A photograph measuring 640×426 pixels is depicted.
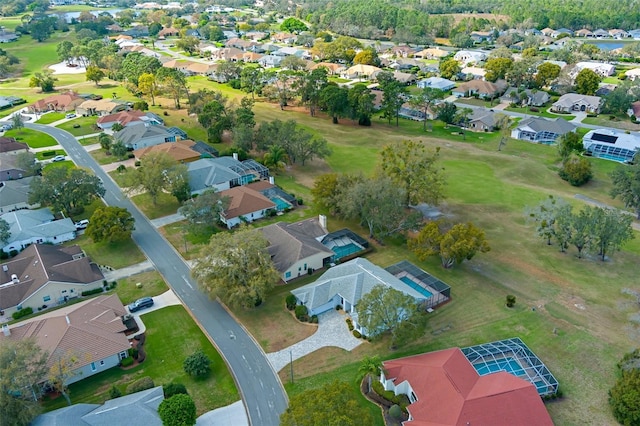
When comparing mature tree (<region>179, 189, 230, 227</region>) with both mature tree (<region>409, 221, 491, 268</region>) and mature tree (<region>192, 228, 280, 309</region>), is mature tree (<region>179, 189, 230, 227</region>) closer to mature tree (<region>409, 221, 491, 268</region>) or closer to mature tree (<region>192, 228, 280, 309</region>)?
mature tree (<region>192, 228, 280, 309</region>)

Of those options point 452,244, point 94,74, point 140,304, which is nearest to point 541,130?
point 452,244

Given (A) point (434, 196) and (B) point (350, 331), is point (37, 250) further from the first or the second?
(A) point (434, 196)

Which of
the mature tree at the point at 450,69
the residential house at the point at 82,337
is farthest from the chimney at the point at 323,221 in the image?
the mature tree at the point at 450,69

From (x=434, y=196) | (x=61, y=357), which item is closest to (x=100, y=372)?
(x=61, y=357)

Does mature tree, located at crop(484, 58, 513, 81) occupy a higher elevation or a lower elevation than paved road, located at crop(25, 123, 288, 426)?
higher

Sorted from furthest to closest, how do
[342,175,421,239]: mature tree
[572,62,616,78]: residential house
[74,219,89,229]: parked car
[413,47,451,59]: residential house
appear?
[413,47,451,59]: residential house
[572,62,616,78]: residential house
[74,219,89,229]: parked car
[342,175,421,239]: mature tree

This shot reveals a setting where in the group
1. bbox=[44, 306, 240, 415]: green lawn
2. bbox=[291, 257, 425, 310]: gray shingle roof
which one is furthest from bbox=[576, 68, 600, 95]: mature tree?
bbox=[44, 306, 240, 415]: green lawn
